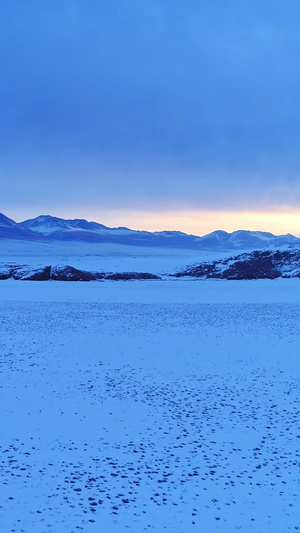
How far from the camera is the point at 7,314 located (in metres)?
25.9

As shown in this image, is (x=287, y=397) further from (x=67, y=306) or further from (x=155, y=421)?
(x=67, y=306)

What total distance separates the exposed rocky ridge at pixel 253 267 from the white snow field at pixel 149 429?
37254 mm

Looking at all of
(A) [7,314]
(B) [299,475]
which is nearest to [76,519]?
(B) [299,475]

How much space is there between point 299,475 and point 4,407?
6.41m

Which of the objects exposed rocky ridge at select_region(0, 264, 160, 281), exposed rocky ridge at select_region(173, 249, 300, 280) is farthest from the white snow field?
exposed rocky ridge at select_region(173, 249, 300, 280)

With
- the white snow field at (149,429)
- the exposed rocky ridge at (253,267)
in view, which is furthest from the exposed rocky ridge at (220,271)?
the white snow field at (149,429)

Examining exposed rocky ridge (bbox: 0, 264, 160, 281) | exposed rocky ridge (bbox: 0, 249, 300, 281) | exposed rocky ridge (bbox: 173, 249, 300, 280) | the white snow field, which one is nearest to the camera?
the white snow field

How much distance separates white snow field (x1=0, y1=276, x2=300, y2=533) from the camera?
6.56 metres

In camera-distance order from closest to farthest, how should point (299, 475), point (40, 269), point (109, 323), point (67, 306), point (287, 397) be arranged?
point (299, 475) < point (287, 397) < point (109, 323) < point (67, 306) < point (40, 269)

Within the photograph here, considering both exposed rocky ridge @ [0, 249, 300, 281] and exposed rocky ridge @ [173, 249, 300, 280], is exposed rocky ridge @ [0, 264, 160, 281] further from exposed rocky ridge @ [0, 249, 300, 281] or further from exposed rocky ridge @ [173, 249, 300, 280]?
exposed rocky ridge @ [173, 249, 300, 280]

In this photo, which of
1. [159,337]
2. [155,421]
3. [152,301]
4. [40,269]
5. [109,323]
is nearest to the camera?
[155,421]

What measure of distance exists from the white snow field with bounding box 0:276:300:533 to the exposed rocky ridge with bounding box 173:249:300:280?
37.3 m

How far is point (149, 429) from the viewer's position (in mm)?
9570

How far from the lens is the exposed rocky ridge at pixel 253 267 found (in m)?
58.6
